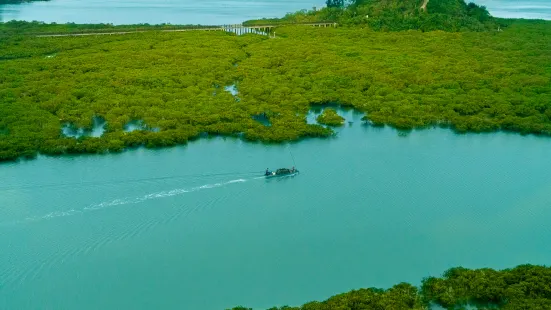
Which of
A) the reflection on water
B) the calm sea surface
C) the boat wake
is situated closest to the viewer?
the boat wake

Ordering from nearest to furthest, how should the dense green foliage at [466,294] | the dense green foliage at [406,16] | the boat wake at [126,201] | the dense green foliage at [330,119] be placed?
the dense green foliage at [466,294] → the boat wake at [126,201] → the dense green foliage at [330,119] → the dense green foliage at [406,16]

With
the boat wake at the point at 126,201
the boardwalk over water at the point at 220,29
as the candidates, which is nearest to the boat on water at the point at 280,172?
the boat wake at the point at 126,201

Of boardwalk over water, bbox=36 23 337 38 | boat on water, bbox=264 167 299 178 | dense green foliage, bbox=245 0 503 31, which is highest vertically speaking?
dense green foliage, bbox=245 0 503 31

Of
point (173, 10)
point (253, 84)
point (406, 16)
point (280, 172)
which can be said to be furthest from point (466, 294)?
point (173, 10)

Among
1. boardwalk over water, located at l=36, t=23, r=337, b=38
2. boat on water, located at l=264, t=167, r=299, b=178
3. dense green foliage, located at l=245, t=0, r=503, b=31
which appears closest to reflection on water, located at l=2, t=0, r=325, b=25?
boardwalk over water, located at l=36, t=23, r=337, b=38

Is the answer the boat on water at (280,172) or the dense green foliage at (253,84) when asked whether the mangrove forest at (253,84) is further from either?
the boat on water at (280,172)

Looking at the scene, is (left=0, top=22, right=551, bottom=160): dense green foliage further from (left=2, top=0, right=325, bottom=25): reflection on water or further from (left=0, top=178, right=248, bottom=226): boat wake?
(left=2, top=0, right=325, bottom=25): reflection on water
